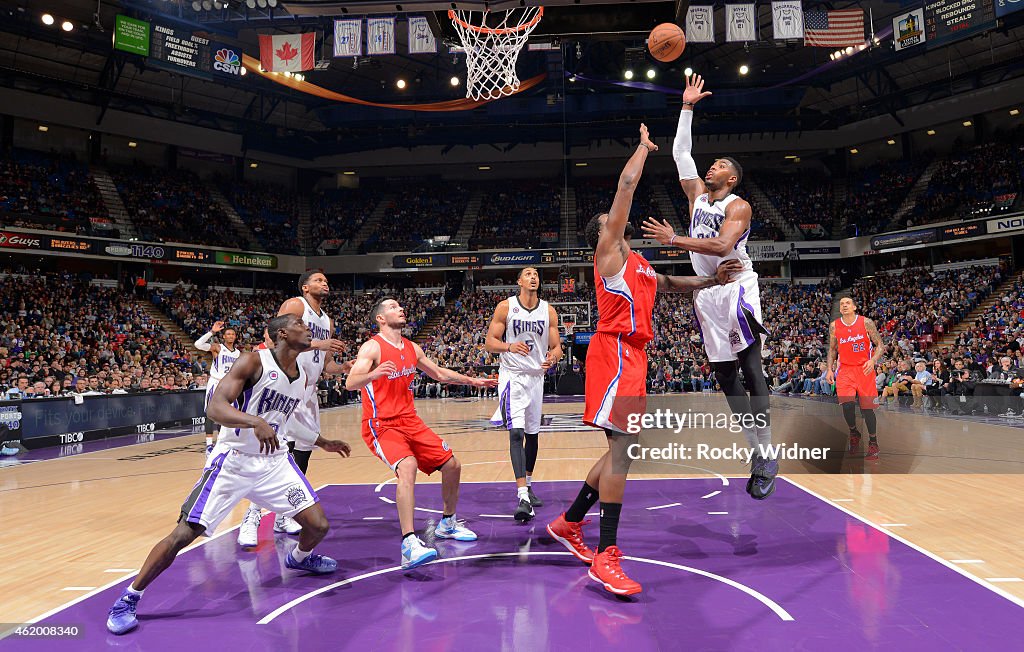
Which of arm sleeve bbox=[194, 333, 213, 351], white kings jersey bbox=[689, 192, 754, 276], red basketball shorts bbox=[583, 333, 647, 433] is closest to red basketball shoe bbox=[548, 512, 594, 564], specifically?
red basketball shorts bbox=[583, 333, 647, 433]

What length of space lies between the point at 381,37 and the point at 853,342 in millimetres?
14815

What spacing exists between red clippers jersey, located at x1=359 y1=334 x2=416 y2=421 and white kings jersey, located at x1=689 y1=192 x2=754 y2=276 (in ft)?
7.98

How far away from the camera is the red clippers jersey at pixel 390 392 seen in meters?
4.95

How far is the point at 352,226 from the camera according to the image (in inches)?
1361

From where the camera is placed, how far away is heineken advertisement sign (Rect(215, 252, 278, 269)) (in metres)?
29.5

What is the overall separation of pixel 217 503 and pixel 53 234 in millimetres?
26206

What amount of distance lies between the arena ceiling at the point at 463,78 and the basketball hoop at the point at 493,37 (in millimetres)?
12959

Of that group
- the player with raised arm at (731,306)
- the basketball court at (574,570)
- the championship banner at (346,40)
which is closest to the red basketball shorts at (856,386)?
the basketball court at (574,570)

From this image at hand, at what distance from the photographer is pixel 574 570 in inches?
173

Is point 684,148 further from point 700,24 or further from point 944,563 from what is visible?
point 700,24

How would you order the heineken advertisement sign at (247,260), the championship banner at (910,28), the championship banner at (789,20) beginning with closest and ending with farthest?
the championship banner at (789,20) → the championship banner at (910,28) → the heineken advertisement sign at (247,260)

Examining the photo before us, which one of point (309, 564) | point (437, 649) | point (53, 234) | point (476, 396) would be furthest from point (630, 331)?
point (53, 234)

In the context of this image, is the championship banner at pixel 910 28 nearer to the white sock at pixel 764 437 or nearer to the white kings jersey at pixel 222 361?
the white sock at pixel 764 437

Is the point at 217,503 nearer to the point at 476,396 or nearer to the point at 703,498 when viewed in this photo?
the point at 703,498
